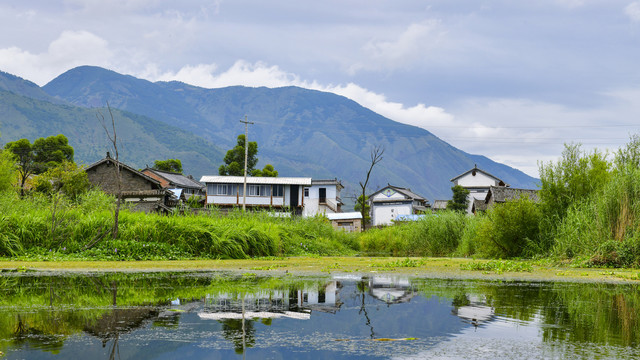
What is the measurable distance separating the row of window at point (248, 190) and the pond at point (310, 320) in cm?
6231

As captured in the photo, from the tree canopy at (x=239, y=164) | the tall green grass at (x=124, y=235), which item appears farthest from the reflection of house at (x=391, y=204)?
the tall green grass at (x=124, y=235)

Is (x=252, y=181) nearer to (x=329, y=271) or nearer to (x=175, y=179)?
(x=175, y=179)

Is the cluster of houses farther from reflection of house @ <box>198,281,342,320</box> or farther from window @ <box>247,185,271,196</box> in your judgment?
reflection of house @ <box>198,281,342,320</box>

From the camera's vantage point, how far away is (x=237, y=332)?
6922 millimetres

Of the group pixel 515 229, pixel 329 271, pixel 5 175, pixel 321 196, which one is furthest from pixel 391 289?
pixel 321 196

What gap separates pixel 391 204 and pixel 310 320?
331 feet

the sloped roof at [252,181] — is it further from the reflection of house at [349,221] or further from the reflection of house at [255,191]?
the reflection of house at [349,221]

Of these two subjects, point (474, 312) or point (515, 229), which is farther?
point (515, 229)

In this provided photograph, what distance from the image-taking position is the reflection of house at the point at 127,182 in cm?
4356

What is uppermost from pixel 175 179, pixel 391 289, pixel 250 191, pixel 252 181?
pixel 175 179

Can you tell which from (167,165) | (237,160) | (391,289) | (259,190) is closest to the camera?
(391,289)

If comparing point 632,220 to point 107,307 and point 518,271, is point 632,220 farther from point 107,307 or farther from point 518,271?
point 107,307

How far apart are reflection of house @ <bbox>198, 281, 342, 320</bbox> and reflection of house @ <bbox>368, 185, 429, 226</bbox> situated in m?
94.0

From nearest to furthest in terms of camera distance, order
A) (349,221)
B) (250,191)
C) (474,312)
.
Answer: (474,312) < (250,191) < (349,221)
